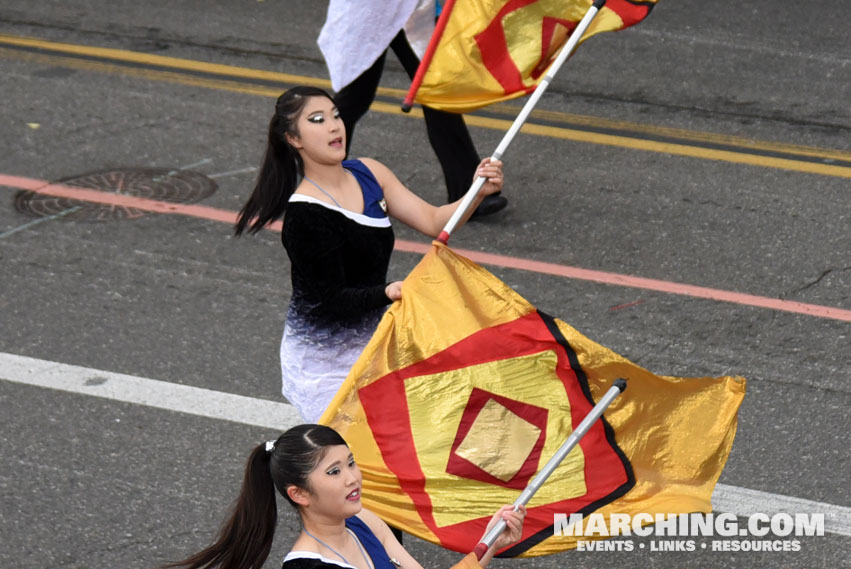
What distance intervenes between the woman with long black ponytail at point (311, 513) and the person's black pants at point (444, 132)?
419cm

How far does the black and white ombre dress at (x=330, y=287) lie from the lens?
425cm

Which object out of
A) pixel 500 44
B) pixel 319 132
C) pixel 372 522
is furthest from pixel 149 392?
pixel 372 522

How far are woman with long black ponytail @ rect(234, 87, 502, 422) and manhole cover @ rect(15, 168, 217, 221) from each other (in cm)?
347

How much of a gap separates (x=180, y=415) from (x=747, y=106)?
5313 mm

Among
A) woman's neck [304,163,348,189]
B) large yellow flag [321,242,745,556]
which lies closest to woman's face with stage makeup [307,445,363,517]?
large yellow flag [321,242,745,556]

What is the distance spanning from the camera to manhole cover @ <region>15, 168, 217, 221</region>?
7.75 m

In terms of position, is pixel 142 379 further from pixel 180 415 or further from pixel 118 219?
pixel 118 219

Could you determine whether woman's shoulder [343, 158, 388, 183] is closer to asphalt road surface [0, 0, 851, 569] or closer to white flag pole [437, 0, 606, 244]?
white flag pole [437, 0, 606, 244]

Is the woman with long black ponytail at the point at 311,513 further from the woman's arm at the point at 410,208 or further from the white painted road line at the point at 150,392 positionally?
the white painted road line at the point at 150,392

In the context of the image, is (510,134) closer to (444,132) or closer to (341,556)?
(341,556)

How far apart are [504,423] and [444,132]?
3.77 m

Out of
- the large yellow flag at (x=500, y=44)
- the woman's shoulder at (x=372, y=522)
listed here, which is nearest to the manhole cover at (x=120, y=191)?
the large yellow flag at (x=500, y=44)

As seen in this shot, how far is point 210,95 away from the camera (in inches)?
374

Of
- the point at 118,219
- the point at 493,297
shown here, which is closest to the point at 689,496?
the point at 493,297
